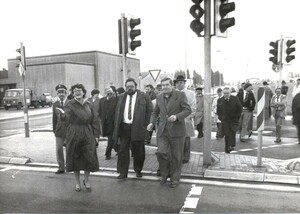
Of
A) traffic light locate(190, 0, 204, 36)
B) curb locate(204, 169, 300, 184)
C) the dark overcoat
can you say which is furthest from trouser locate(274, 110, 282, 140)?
traffic light locate(190, 0, 204, 36)

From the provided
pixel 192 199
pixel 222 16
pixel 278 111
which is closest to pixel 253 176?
pixel 192 199

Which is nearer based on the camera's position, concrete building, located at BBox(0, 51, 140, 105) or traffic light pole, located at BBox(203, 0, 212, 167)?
traffic light pole, located at BBox(203, 0, 212, 167)

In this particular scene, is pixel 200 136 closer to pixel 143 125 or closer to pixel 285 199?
pixel 143 125

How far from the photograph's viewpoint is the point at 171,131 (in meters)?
6.11

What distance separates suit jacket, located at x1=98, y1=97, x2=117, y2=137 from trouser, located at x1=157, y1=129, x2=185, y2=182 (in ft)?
6.52

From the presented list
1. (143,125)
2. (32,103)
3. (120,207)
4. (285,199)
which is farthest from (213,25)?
(32,103)

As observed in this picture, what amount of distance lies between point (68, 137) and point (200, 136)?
21.4ft

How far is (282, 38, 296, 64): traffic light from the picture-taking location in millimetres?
13574

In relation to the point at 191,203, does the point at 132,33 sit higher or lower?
higher

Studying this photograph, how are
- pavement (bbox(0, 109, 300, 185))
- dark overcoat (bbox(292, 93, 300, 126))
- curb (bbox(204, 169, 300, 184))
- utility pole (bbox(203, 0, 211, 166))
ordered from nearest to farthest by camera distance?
1. curb (bbox(204, 169, 300, 184))
2. pavement (bbox(0, 109, 300, 185))
3. utility pole (bbox(203, 0, 211, 166))
4. dark overcoat (bbox(292, 93, 300, 126))

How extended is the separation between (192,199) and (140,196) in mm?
834

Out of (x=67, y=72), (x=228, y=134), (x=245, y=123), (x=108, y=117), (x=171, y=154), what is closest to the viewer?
(x=171, y=154)

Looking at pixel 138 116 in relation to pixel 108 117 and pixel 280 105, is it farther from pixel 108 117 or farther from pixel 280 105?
pixel 280 105

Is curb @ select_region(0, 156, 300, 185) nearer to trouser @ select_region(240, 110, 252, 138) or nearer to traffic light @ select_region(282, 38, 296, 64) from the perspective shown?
trouser @ select_region(240, 110, 252, 138)
